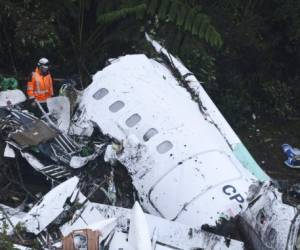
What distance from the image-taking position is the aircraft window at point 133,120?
311 inches

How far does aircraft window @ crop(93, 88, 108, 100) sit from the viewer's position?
8.41m

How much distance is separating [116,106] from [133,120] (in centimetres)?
41

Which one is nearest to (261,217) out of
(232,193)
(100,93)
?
(232,193)

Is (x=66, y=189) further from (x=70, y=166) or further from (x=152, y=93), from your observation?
(x=152, y=93)

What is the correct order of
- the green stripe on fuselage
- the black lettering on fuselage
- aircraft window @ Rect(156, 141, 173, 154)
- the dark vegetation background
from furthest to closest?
1. the dark vegetation background
2. the green stripe on fuselage
3. aircraft window @ Rect(156, 141, 173, 154)
4. the black lettering on fuselage

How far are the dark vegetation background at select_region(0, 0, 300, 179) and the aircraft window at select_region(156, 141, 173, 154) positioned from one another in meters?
3.04

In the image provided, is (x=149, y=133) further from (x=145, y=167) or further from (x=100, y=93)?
(x=100, y=93)

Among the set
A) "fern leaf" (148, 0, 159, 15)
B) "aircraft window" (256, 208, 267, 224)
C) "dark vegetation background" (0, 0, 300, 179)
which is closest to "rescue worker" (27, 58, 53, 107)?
"dark vegetation background" (0, 0, 300, 179)

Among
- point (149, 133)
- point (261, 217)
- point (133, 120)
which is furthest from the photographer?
point (133, 120)

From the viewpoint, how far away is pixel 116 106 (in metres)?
8.17

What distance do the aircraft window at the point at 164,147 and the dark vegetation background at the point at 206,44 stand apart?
120 inches

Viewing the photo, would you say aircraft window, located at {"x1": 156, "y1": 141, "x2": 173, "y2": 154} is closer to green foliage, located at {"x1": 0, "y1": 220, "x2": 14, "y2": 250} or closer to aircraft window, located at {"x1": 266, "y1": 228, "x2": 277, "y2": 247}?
aircraft window, located at {"x1": 266, "y1": 228, "x2": 277, "y2": 247}

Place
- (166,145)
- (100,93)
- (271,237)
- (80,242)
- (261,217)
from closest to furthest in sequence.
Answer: (80,242) → (271,237) → (261,217) → (166,145) → (100,93)

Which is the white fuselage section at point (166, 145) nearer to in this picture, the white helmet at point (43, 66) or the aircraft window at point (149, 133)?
the aircraft window at point (149, 133)
